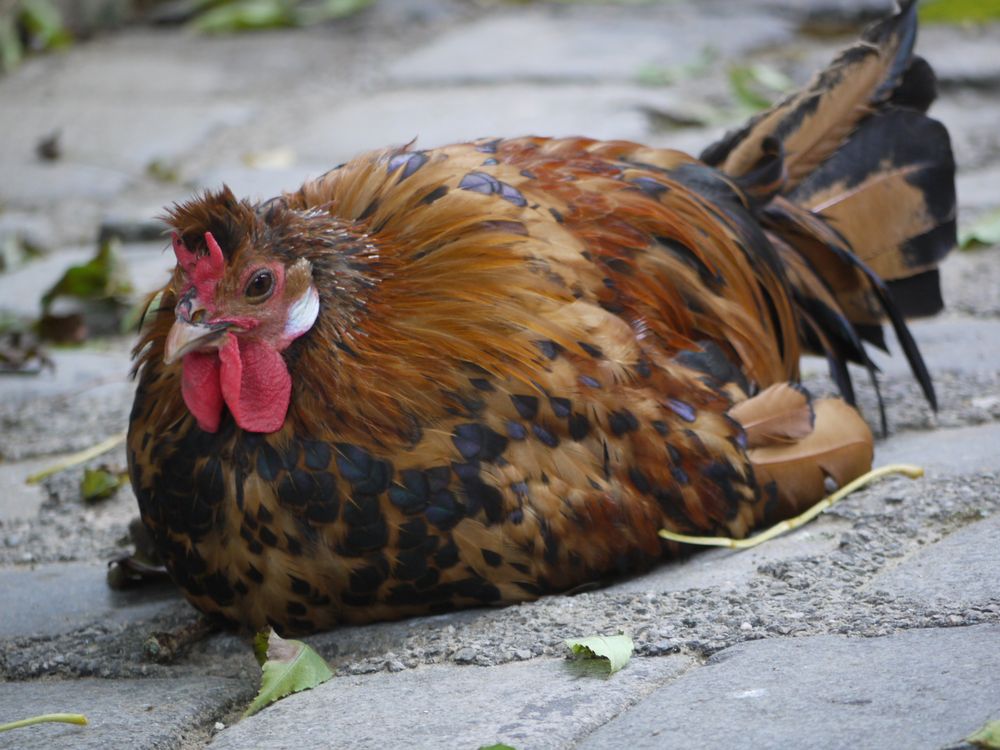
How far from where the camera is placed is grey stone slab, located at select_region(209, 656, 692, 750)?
2150 millimetres

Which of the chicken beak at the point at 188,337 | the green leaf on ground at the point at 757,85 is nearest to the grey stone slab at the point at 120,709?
the chicken beak at the point at 188,337

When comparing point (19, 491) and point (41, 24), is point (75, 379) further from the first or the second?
point (41, 24)

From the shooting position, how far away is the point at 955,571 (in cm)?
250

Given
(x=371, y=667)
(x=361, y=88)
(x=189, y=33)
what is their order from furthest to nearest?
1. (x=189, y=33)
2. (x=361, y=88)
3. (x=371, y=667)

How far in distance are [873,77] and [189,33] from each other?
5114 mm

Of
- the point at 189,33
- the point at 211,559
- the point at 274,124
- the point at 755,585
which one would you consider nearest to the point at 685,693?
the point at 755,585

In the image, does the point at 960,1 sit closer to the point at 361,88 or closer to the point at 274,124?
the point at 361,88

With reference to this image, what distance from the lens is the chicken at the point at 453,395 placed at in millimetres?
2633

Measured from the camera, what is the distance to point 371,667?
8.29 ft

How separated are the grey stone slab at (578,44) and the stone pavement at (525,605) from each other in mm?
47

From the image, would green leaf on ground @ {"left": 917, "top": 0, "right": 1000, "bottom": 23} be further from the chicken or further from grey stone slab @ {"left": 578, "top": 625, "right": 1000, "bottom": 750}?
grey stone slab @ {"left": 578, "top": 625, "right": 1000, "bottom": 750}

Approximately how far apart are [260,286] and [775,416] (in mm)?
1131

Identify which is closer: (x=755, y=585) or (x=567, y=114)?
(x=755, y=585)

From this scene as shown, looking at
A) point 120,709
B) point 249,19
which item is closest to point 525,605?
point 120,709
